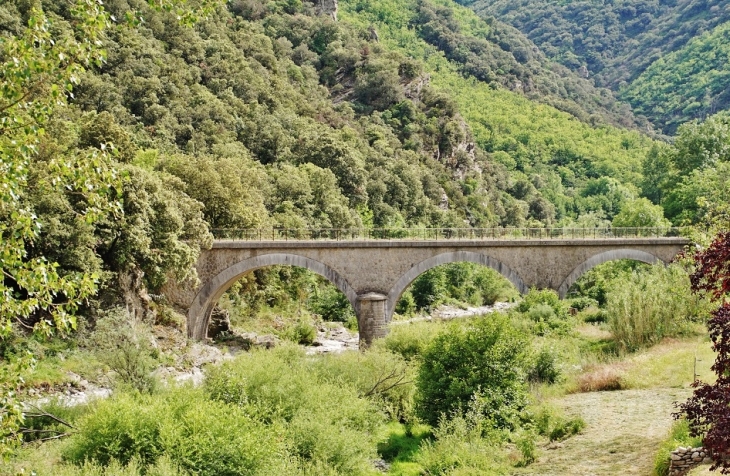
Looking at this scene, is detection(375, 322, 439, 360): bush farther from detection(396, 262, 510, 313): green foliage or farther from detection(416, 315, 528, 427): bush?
detection(396, 262, 510, 313): green foliage

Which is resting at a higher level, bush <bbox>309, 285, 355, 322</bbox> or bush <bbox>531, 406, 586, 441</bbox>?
bush <bbox>309, 285, 355, 322</bbox>

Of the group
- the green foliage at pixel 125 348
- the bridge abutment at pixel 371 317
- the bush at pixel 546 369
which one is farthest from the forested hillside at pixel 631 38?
the green foliage at pixel 125 348

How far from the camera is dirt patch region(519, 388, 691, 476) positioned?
537 inches

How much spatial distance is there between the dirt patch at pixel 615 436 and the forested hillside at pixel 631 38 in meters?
92.8

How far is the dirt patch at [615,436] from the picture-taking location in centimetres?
1365

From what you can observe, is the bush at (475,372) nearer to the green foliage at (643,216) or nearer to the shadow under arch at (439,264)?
the shadow under arch at (439,264)

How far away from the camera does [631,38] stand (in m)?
150

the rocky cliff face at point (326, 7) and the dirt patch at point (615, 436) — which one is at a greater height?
the rocky cliff face at point (326, 7)

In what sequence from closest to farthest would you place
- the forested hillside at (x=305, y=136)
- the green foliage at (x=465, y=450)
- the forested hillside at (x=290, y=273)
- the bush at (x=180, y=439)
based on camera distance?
the forested hillside at (x=290, y=273) < the bush at (x=180, y=439) < the green foliage at (x=465, y=450) < the forested hillside at (x=305, y=136)

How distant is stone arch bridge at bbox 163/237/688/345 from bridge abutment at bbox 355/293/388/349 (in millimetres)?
49

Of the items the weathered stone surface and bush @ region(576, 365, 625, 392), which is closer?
bush @ region(576, 365, 625, 392)

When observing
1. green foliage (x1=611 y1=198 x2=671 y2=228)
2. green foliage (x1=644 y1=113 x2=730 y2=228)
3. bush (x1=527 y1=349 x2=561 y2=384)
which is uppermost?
green foliage (x1=644 y1=113 x2=730 y2=228)

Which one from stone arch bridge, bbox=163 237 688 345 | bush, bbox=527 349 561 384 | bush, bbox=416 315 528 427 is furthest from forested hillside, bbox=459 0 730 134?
bush, bbox=416 315 528 427

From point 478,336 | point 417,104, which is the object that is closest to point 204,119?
point 417,104
